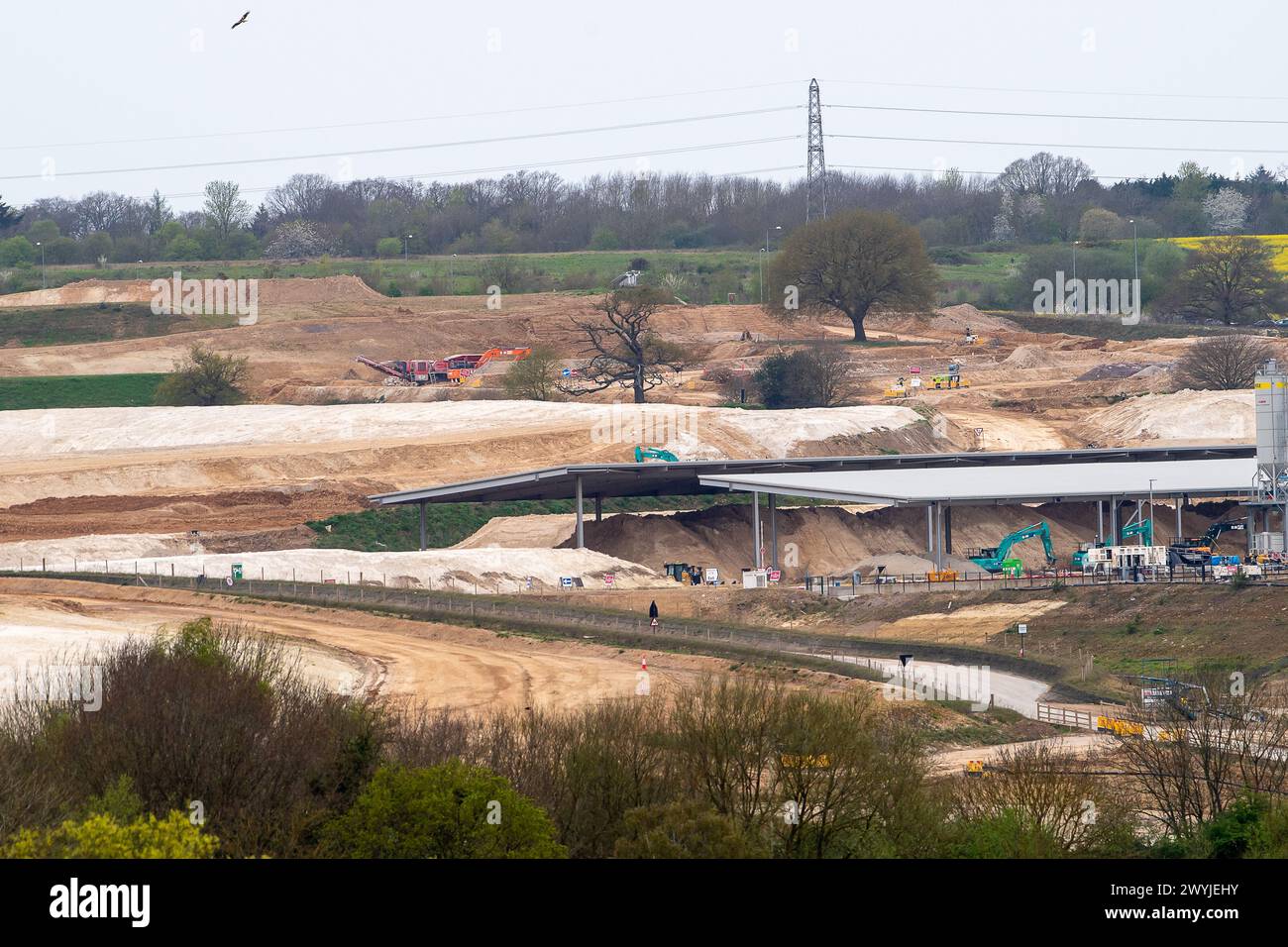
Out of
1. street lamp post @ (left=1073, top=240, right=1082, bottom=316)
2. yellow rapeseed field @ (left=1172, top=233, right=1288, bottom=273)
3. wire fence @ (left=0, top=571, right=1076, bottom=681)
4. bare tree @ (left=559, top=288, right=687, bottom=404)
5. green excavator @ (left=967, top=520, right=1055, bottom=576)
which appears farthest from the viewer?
yellow rapeseed field @ (left=1172, top=233, right=1288, bottom=273)

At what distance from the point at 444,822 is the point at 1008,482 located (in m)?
44.6

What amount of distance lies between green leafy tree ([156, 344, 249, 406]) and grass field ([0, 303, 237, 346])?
2270 centimetres

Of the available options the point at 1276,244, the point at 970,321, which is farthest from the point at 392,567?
the point at 1276,244

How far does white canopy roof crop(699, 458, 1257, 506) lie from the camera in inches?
2461

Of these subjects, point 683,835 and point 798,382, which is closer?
point 683,835

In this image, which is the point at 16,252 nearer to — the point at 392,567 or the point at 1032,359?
the point at 1032,359

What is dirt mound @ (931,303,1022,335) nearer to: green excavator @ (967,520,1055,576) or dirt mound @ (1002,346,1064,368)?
dirt mound @ (1002,346,1064,368)

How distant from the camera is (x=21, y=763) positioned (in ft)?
88.3

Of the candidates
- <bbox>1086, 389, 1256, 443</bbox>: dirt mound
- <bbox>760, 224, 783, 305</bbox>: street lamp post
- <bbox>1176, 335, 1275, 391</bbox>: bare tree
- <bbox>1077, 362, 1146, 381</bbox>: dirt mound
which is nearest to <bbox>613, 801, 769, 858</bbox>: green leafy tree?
<bbox>1086, 389, 1256, 443</bbox>: dirt mound

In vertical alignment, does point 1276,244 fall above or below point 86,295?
above

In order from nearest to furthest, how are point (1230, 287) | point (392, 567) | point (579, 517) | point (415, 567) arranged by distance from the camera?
point (415, 567) < point (392, 567) < point (579, 517) < point (1230, 287)

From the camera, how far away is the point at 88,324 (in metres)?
125

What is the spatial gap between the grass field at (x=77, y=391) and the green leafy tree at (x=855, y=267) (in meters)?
41.5

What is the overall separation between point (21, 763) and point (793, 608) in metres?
33.4
